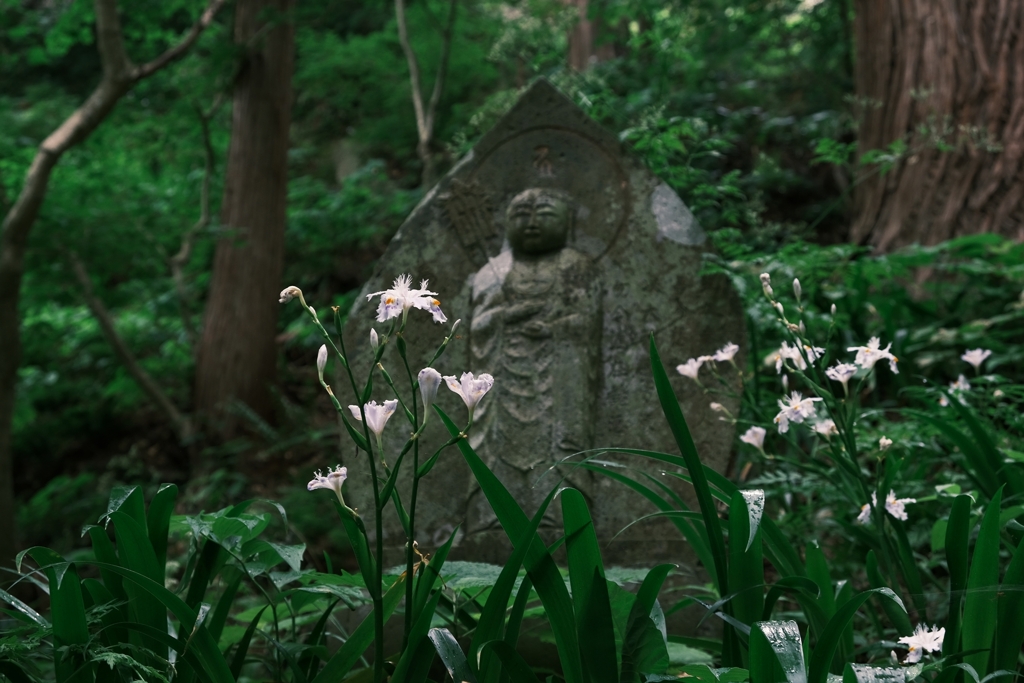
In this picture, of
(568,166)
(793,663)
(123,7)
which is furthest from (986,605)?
(123,7)

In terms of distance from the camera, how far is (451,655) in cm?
119

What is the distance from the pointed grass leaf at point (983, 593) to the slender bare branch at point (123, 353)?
17.5 ft

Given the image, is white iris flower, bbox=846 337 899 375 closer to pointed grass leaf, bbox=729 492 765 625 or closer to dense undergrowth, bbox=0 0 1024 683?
dense undergrowth, bbox=0 0 1024 683

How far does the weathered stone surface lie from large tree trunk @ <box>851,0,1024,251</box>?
2147 mm

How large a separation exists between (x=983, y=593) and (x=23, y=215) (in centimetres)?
437

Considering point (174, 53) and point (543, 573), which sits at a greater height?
point (174, 53)

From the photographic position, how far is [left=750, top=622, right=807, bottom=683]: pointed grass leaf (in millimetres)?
1107

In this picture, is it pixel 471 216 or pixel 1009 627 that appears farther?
pixel 471 216

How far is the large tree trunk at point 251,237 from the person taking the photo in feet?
20.3

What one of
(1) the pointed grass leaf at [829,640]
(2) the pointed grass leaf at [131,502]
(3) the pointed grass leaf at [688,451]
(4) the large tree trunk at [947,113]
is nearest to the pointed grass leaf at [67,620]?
(2) the pointed grass leaf at [131,502]

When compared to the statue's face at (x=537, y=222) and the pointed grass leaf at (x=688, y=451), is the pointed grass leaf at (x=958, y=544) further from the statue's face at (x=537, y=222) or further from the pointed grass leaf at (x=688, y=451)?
the statue's face at (x=537, y=222)

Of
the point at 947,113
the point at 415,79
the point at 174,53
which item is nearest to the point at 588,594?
the point at 947,113

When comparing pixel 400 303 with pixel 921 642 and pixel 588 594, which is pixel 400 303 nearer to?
pixel 588 594

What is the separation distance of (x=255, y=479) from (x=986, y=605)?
5053 millimetres
